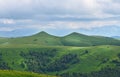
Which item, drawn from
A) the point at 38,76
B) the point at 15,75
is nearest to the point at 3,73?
the point at 15,75

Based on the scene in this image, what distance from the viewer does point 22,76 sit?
6722 inches

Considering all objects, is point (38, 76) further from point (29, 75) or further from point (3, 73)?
point (3, 73)

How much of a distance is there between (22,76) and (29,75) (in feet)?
20.1

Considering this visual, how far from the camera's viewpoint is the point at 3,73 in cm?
16675

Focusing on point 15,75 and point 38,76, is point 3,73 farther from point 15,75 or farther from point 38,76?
point 38,76

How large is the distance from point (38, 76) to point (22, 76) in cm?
979

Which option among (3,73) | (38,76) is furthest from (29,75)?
(3,73)

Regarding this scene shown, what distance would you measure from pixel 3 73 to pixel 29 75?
1617cm

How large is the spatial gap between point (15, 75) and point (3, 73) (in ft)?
22.6

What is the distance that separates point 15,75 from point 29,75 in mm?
9480

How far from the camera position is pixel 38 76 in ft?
576

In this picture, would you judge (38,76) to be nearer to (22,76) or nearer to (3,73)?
(22,76)
